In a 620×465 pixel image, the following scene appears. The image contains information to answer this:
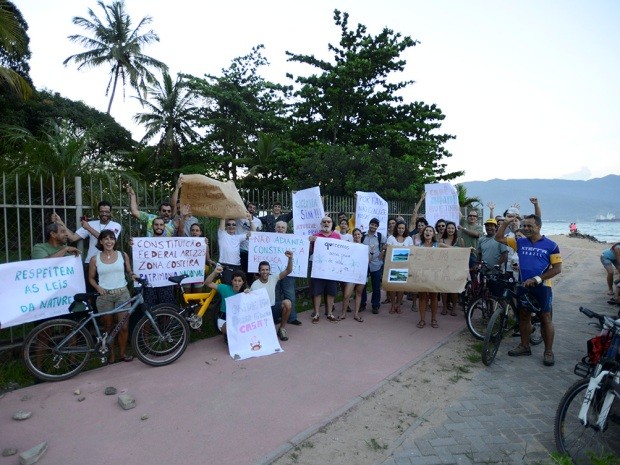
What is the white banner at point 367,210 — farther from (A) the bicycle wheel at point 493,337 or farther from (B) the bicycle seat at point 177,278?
(B) the bicycle seat at point 177,278

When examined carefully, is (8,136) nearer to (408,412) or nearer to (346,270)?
(346,270)

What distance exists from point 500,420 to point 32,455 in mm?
4117

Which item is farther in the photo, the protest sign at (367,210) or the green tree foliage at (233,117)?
the green tree foliage at (233,117)

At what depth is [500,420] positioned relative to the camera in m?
3.96

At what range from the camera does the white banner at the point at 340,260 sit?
7328 mm

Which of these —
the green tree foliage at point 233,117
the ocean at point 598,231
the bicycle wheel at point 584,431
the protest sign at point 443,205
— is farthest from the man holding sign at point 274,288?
the ocean at point 598,231

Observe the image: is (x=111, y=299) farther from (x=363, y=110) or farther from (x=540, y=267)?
(x=363, y=110)

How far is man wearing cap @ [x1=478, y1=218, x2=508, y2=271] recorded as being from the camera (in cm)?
690

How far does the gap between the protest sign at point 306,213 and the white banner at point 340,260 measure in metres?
0.93

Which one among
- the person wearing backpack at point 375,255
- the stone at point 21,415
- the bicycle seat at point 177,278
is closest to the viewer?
the stone at point 21,415

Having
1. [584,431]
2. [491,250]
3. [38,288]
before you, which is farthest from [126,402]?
[491,250]

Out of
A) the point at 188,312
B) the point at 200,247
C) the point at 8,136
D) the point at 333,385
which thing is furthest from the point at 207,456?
the point at 8,136

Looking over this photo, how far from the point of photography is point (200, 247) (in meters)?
6.35

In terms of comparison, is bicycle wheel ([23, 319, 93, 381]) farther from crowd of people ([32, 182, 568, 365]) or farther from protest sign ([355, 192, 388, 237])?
protest sign ([355, 192, 388, 237])
